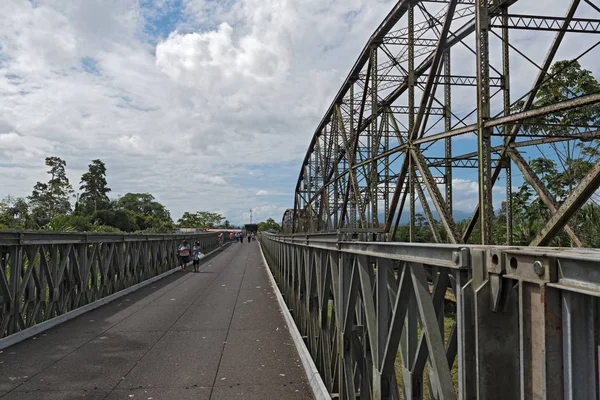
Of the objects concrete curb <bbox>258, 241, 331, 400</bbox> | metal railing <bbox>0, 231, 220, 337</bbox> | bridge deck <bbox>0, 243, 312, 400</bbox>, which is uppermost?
metal railing <bbox>0, 231, 220, 337</bbox>

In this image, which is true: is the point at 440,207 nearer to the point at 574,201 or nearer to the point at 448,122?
the point at 574,201

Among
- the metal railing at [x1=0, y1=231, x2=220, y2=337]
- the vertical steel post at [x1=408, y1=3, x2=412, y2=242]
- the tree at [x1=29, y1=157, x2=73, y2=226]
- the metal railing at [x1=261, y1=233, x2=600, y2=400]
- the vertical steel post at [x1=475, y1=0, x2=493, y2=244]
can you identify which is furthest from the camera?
the tree at [x1=29, y1=157, x2=73, y2=226]

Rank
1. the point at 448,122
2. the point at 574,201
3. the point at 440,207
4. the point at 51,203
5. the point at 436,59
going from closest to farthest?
the point at 574,201
the point at 440,207
the point at 436,59
the point at 448,122
the point at 51,203

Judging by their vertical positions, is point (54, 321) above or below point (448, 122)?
below

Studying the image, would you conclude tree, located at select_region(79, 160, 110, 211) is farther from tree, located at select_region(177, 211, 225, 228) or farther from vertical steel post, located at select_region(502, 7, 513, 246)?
vertical steel post, located at select_region(502, 7, 513, 246)

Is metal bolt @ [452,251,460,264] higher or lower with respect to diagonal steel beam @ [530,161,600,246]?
lower

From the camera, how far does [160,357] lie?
7.30 metres

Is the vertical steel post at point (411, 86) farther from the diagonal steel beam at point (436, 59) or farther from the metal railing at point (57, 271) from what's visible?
the metal railing at point (57, 271)

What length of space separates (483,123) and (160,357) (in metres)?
7.03

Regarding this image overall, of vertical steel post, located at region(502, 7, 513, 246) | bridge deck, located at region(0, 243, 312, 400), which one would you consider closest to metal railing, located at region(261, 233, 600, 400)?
bridge deck, located at region(0, 243, 312, 400)

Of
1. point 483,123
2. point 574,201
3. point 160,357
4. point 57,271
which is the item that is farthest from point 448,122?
point 57,271

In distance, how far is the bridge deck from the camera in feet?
19.3

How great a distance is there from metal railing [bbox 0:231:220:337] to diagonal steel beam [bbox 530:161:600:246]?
→ 8.72m

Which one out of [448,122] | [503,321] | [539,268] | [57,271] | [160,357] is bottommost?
[160,357]
